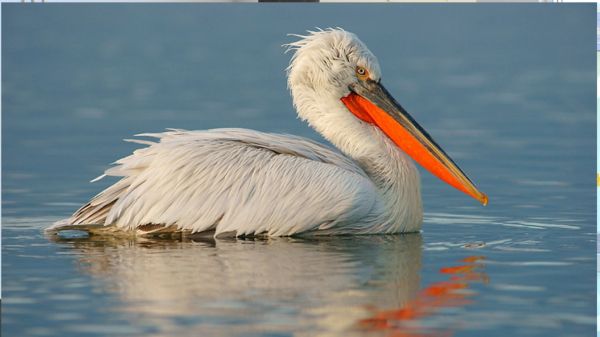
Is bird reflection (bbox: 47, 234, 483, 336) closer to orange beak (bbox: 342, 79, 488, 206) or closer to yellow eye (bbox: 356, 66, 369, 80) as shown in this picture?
orange beak (bbox: 342, 79, 488, 206)

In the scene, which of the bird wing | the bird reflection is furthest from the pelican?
the bird reflection

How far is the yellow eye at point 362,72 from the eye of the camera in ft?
27.6

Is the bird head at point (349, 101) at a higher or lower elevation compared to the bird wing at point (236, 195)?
higher

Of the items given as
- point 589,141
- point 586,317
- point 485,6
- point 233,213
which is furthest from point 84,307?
point 589,141

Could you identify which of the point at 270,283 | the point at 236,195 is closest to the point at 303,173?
the point at 236,195

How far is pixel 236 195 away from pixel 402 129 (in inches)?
45.6

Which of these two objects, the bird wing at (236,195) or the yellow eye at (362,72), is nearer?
the bird wing at (236,195)

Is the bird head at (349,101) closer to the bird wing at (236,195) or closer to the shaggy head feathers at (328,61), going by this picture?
the shaggy head feathers at (328,61)

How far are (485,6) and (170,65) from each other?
3258 mm

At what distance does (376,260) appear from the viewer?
7395 mm

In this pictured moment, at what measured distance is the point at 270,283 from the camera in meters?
6.79

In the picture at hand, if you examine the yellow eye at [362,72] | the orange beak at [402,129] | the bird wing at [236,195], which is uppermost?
the yellow eye at [362,72]

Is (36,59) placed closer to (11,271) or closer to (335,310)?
(11,271)

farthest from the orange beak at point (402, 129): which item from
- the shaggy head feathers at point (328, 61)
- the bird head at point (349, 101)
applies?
the shaggy head feathers at point (328, 61)
